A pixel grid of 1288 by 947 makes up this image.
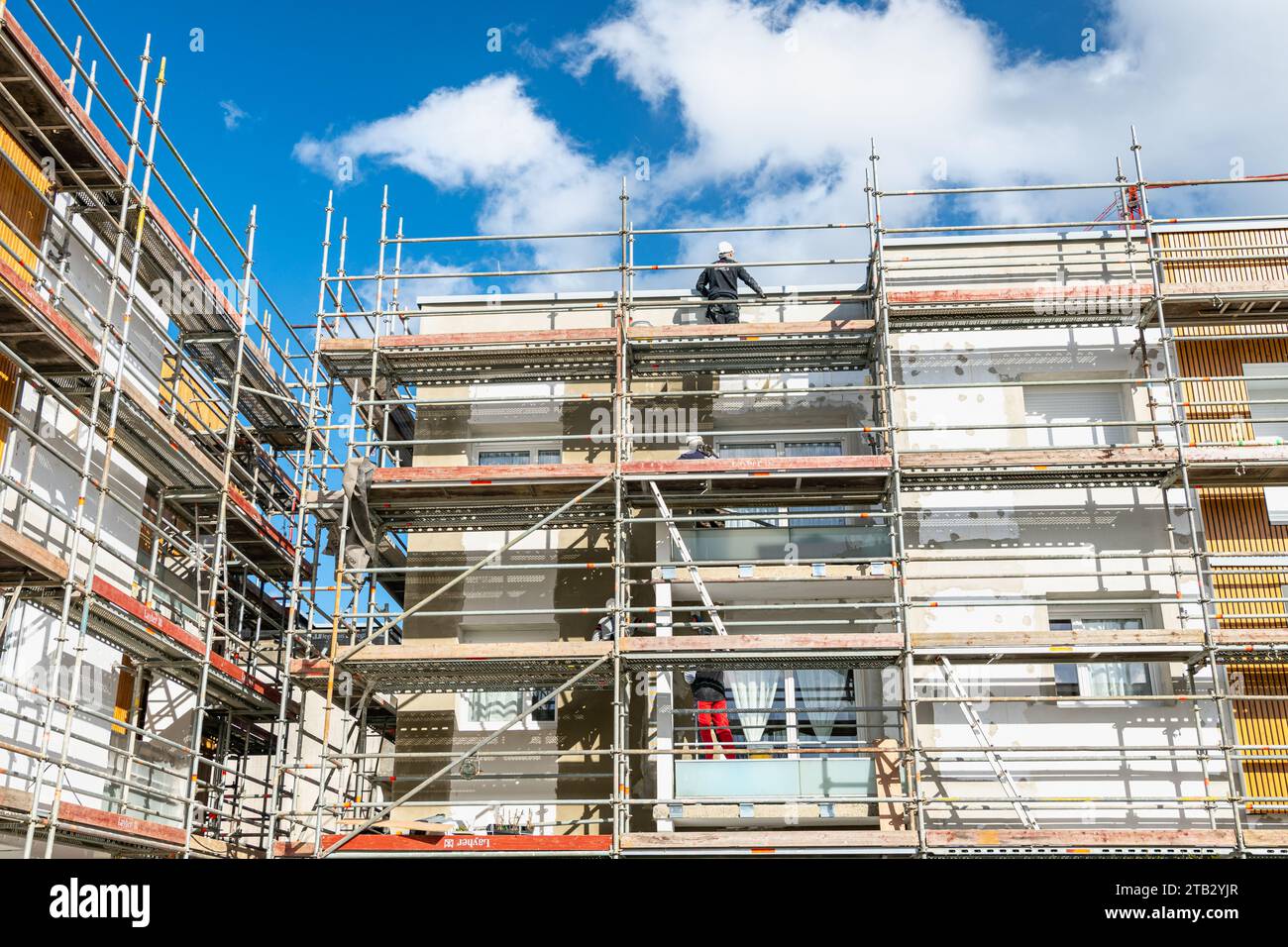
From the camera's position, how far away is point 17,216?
14.3 meters

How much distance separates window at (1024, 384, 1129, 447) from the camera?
17.4m

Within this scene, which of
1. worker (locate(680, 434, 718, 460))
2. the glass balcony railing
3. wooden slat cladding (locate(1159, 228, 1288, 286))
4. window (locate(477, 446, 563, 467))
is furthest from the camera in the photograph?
window (locate(477, 446, 563, 467))

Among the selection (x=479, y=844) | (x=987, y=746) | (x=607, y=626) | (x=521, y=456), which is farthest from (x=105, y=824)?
(x=987, y=746)

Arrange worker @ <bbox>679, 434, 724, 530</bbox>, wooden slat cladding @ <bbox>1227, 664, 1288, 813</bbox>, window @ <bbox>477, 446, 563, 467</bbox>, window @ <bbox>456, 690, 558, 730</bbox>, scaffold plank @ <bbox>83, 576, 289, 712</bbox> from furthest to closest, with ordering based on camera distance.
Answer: window @ <bbox>477, 446, 563, 467</bbox>, window @ <bbox>456, 690, 558, 730</bbox>, worker @ <bbox>679, 434, 724, 530</bbox>, wooden slat cladding @ <bbox>1227, 664, 1288, 813</bbox>, scaffold plank @ <bbox>83, 576, 289, 712</bbox>

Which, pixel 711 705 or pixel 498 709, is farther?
pixel 498 709

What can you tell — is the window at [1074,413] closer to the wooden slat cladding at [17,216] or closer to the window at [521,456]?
the window at [521,456]

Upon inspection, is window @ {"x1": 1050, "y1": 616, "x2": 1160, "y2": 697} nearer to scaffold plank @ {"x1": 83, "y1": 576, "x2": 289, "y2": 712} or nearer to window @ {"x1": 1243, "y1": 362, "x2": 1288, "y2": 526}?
window @ {"x1": 1243, "y1": 362, "x2": 1288, "y2": 526}

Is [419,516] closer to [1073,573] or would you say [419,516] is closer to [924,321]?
[924,321]

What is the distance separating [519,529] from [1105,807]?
823 cm

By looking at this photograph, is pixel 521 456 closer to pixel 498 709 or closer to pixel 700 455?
pixel 700 455

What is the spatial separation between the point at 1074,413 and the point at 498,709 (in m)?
8.82

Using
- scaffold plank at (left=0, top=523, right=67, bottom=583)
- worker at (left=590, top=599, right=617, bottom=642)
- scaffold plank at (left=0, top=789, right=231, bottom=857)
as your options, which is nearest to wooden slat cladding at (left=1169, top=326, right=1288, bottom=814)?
worker at (left=590, top=599, right=617, bottom=642)

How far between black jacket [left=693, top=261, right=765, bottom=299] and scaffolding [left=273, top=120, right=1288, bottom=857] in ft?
1.56

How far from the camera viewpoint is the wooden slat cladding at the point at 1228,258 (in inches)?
698
